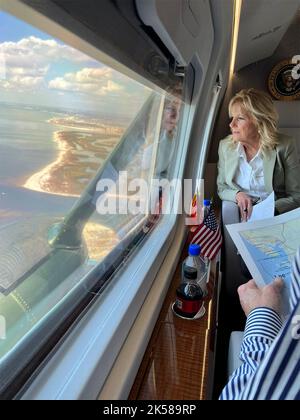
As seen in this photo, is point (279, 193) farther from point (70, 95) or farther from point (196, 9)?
point (70, 95)

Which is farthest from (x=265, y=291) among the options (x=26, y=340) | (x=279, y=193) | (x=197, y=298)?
(x=279, y=193)

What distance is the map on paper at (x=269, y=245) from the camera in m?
0.93

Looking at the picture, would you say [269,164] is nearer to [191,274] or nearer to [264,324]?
[191,274]

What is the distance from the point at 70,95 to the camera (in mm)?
718

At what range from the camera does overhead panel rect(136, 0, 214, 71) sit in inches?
25.8

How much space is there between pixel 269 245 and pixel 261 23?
73.5 inches

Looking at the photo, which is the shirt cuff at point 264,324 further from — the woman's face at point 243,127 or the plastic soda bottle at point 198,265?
the woman's face at point 243,127

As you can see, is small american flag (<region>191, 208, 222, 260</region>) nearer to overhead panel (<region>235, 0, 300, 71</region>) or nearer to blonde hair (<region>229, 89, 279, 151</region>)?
blonde hair (<region>229, 89, 279, 151</region>)

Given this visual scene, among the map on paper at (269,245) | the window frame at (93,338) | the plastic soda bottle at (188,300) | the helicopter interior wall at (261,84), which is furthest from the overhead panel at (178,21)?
the helicopter interior wall at (261,84)

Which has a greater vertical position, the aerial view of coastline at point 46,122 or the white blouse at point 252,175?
the aerial view of coastline at point 46,122

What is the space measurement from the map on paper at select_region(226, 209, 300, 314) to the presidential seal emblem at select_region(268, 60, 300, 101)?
3014 mm

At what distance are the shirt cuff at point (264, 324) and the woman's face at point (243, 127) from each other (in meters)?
1.58

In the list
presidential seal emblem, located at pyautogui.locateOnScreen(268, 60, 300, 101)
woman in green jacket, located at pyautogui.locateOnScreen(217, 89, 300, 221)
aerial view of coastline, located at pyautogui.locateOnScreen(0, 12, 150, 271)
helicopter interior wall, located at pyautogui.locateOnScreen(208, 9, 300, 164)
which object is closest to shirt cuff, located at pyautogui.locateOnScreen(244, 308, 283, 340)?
aerial view of coastline, located at pyautogui.locateOnScreen(0, 12, 150, 271)

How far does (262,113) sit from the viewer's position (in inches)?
79.7
